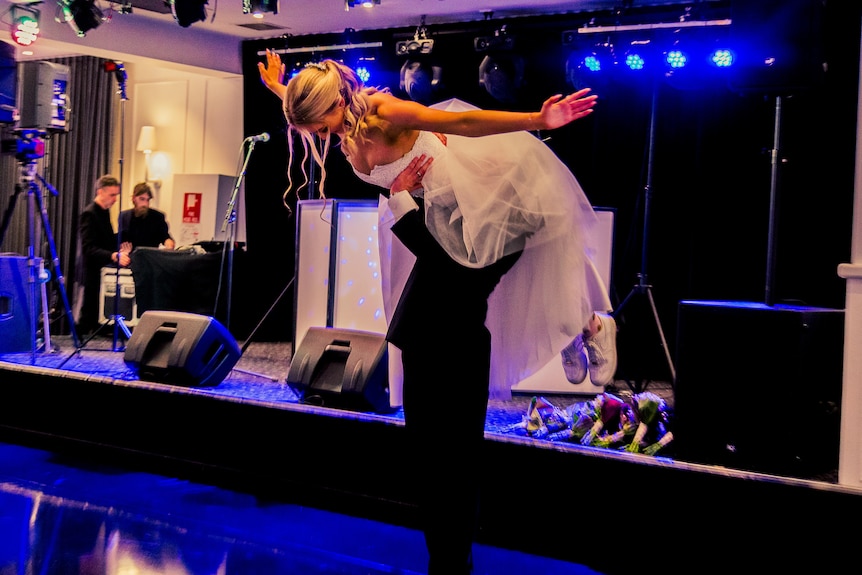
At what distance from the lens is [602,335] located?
2.73 meters

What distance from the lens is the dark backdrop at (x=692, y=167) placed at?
18.4 ft

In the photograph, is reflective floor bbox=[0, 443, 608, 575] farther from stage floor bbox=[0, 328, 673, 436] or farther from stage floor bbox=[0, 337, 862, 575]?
stage floor bbox=[0, 328, 673, 436]

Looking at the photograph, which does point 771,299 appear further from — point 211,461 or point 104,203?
point 104,203

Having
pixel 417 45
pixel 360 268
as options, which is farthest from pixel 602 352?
pixel 417 45

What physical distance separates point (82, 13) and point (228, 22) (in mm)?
2276

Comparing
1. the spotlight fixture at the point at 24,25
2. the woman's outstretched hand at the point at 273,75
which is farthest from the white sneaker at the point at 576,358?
the spotlight fixture at the point at 24,25

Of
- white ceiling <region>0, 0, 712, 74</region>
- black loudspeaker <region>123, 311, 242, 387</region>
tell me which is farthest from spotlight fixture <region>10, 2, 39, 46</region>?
black loudspeaker <region>123, 311, 242, 387</region>

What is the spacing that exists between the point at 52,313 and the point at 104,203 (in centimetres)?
156

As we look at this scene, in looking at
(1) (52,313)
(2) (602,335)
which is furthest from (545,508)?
(1) (52,313)

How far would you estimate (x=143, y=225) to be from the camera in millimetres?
7395

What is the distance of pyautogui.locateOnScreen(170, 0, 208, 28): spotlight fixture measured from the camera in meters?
5.29

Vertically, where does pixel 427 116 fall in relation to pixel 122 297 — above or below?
above

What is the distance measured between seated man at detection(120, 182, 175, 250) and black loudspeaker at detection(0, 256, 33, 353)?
5.85ft

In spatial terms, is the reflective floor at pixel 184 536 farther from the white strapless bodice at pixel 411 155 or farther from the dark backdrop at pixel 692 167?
the dark backdrop at pixel 692 167
